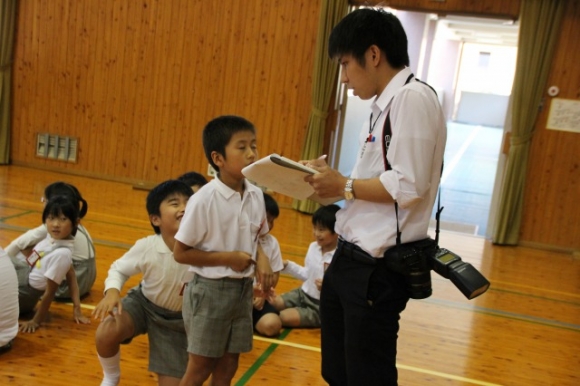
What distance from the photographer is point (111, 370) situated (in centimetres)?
284

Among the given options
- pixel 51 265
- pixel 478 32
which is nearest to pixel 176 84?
pixel 51 265

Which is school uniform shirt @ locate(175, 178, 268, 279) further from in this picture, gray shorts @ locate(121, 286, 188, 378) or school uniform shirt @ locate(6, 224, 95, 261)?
school uniform shirt @ locate(6, 224, 95, 261)

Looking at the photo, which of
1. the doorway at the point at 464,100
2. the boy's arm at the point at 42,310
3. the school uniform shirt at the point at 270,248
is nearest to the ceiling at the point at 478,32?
the doorway at the point at 464,100

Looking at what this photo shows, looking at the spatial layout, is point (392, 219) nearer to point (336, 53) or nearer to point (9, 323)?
point (336, 53)

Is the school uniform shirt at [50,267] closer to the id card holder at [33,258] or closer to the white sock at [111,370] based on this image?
the id card holder at [33,258]

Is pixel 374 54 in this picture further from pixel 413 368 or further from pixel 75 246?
pixel 75 246

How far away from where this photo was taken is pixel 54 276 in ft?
11.6

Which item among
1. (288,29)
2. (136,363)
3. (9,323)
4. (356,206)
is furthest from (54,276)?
(288,29)

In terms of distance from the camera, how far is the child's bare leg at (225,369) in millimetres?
2506

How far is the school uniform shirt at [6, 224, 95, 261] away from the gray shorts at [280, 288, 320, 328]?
1.30 m

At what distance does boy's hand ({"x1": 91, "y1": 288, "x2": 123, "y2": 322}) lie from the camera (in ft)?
7.97

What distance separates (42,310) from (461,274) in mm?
2608

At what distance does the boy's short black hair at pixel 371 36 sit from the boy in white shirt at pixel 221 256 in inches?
27.5

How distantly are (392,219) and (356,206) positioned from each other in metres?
0.13
